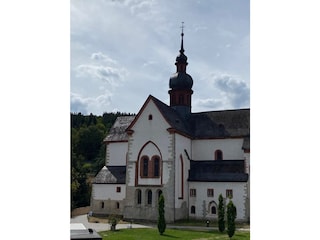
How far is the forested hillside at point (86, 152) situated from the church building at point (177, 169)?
1295 millimetres

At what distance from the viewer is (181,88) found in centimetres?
1878

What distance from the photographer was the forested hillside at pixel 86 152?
17469mm

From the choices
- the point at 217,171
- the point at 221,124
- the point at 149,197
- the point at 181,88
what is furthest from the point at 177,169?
the point at 181,88

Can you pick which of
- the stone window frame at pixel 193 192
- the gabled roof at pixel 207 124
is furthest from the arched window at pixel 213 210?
the gabled roof at pixel 207 124

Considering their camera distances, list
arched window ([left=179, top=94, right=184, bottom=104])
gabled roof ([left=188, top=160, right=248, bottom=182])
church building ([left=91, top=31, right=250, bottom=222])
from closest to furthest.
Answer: church building ([left=91, top=31, right=250, bottom=222]) → gabled roof ([left=188, top=160, right=248, bottom=182]) → arched window ([left=179, top=94, right=184, bottom=104])

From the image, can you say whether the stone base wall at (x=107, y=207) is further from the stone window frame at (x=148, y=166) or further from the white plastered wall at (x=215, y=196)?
the white plastered wall at (x=215, y=196)

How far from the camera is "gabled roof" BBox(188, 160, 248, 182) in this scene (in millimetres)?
15203

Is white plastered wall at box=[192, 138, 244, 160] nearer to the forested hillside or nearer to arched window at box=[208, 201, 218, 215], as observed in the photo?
arched window at box=[208, 201, 218, 215]

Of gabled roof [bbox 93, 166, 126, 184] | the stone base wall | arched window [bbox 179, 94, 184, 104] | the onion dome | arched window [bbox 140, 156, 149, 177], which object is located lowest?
the stone base wall

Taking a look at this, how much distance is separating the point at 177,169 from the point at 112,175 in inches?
154

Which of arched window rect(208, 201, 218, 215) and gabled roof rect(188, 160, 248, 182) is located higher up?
gabled roof rect(188, 160, 248, 182)

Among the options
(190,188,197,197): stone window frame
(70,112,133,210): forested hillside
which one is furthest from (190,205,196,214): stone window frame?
(70,112,133,210): forested hillside

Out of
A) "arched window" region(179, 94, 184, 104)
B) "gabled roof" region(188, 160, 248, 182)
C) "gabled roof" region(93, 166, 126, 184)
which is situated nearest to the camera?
"gabled roof" region(188, 160, 248, 182)

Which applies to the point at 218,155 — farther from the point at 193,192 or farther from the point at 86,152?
the point at 86,152
